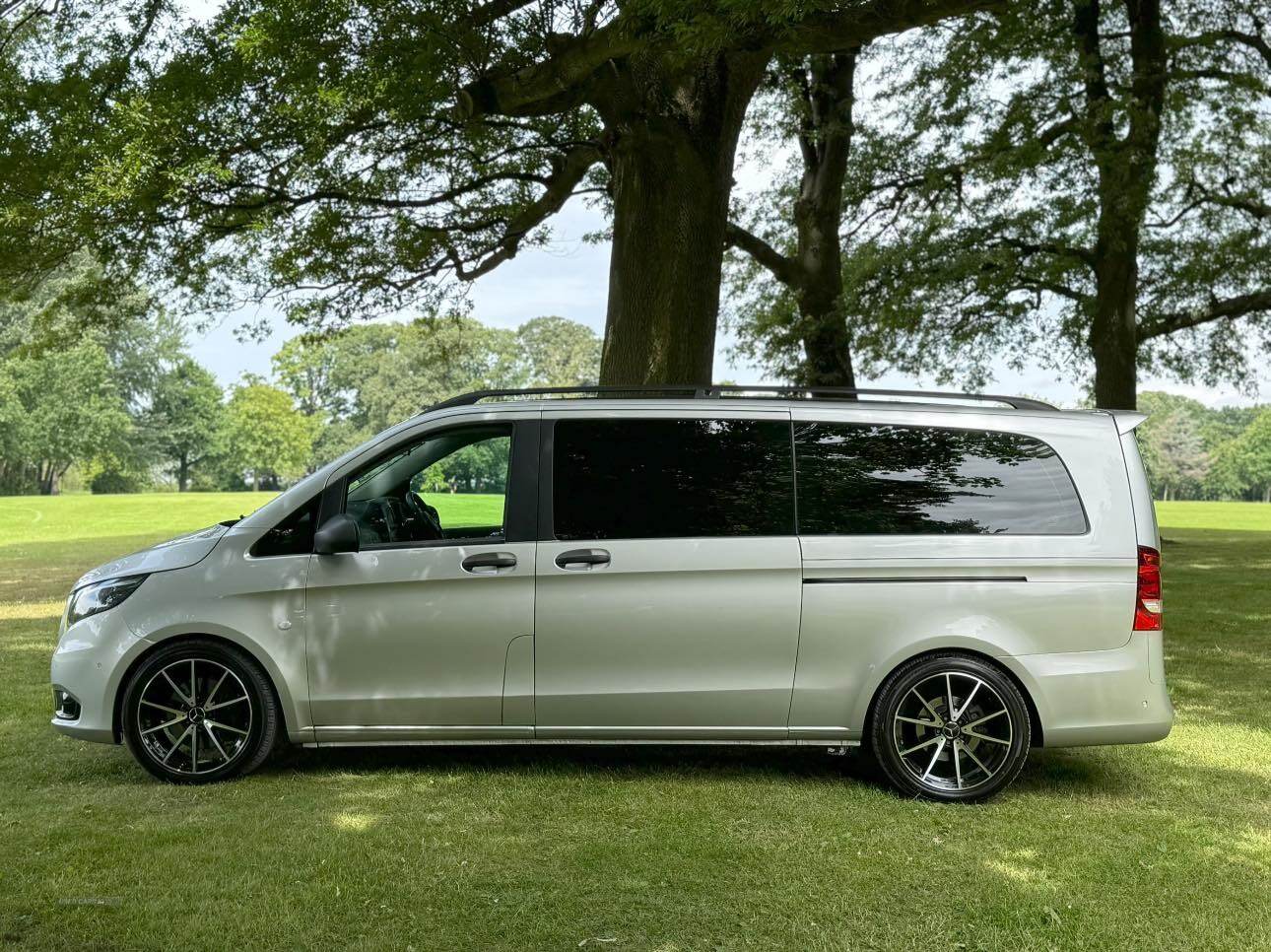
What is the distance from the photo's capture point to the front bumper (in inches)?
236

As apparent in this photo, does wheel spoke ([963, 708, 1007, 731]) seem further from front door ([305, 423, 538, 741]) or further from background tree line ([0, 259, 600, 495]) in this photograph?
background tree line ([0, 259, 600, 495])

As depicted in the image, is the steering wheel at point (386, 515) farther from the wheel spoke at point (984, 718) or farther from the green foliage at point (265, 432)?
the green foliage at point (265, 432)

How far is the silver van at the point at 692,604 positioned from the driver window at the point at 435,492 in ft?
0.12

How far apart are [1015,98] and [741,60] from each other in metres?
12.5

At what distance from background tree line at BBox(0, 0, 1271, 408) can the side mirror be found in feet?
14.0

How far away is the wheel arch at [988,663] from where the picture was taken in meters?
5.89

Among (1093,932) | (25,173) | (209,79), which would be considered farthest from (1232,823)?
(25,173)

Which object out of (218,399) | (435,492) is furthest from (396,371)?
(435,492)

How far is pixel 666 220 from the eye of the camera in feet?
35.6

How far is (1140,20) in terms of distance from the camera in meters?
20.4

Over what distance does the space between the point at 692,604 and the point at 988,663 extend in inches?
59.5

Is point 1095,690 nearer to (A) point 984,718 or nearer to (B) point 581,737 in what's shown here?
(A) point 984,718

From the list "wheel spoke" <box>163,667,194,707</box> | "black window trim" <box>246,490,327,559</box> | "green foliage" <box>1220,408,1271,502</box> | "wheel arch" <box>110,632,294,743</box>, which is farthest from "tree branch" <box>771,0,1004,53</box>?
"green foliage" <box>1220,408,1271,502</box>

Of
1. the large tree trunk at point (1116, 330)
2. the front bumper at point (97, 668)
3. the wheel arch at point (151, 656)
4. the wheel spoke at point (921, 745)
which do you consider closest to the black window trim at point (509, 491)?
the wheel arch at point (151, 656)
